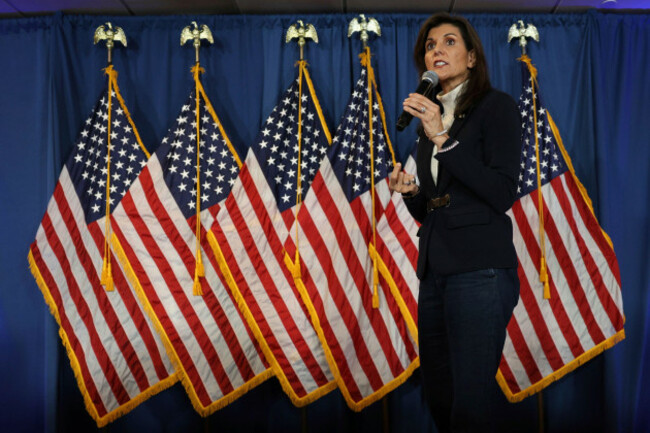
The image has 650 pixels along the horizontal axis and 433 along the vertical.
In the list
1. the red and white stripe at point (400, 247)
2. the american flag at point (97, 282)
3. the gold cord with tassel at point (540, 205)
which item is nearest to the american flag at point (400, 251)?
the red and white stripe at point (400, 247)

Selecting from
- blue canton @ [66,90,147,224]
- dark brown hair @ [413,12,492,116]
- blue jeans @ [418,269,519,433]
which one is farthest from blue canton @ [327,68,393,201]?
blue jeans @ [418,269,519,433]

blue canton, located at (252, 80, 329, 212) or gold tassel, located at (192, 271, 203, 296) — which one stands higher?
blue canton, located at (252, 80, 329, 212)

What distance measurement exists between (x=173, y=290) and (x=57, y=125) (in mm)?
1191

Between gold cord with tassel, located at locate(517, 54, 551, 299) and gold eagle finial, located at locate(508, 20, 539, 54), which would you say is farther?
gold eagle finial, located at locate(508, 20, 539, 54)

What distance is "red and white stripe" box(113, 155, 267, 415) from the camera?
3188mm

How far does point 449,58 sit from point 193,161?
1956 mm

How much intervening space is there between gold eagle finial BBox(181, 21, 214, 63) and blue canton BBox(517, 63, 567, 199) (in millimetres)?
1807

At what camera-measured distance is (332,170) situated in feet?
10.9

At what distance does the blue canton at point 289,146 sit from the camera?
3348 millimetres

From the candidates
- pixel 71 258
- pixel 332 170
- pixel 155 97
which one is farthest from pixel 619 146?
pixel 71 258

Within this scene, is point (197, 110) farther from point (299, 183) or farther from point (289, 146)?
point (299, 183)

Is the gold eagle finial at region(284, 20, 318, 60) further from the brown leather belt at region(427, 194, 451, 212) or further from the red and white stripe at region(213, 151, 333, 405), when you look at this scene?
the brown leather belt at region(427, 194, 451, 212)

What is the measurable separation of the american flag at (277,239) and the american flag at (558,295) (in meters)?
1.03

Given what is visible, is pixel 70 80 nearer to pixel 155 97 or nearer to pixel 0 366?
→ pixel 155 97
